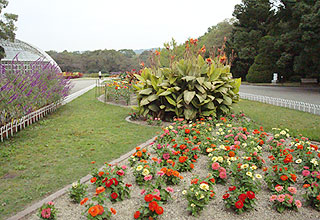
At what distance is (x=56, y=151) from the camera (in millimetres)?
3936

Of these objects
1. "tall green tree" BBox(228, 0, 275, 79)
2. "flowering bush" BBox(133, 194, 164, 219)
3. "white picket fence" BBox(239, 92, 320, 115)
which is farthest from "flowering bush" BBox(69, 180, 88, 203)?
"tall green tree" BBox(228, 0, 275, 79)

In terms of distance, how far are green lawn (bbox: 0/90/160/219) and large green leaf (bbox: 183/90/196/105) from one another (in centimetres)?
89

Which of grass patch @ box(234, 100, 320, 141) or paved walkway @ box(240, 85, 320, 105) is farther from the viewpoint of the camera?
paved walkway @ box(240, 85, 320, 105)

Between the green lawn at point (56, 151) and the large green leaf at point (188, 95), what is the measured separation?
2.93 ft

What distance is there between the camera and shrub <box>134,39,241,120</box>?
562 centimetres

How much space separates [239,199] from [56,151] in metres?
2.83

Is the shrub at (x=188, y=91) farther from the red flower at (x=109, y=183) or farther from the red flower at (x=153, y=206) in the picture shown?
the red flower at (x=153, y=206)

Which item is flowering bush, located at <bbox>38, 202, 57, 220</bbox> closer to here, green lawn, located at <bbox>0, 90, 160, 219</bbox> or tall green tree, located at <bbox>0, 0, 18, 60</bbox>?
green lawn, located at <bbox>0, 90, 160, 219</bbox>

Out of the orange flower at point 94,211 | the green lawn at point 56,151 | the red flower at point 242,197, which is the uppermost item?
the orange flower at point 94,211

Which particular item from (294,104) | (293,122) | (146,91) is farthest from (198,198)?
(294,104)

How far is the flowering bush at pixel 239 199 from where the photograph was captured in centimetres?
219

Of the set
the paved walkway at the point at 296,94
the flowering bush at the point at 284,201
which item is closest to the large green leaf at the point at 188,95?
the flowering bush at the point at 284,201

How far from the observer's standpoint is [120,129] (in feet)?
17.5

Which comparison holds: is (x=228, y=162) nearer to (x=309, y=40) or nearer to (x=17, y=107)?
(x=17, y=107)
